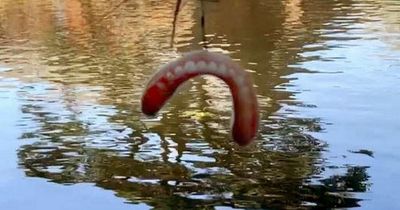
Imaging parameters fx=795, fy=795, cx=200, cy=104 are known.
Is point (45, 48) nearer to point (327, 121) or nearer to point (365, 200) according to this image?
point (327, 121)

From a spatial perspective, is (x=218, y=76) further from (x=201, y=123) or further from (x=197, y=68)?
(x=201, y=123)

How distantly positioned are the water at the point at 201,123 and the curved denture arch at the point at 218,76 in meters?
0.70

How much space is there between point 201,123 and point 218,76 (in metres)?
5.18

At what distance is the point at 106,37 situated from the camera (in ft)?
36.5

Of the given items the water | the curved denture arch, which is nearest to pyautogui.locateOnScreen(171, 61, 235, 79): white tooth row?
the curved denture arch

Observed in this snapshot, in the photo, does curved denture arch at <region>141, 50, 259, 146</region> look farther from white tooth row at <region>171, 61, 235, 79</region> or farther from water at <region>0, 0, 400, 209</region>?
water at <region>0, 0, 400, 209</region>

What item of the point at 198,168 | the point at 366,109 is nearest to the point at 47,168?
the point at 198,168

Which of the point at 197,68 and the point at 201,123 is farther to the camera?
the point at 201,123

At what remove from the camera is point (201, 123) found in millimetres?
6602

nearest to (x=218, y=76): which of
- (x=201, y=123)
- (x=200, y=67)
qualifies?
(x=200, y=67)

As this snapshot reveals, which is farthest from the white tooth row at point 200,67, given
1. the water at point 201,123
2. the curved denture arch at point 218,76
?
the water at point 201,123

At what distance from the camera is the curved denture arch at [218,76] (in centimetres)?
141

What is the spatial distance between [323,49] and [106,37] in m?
3.20

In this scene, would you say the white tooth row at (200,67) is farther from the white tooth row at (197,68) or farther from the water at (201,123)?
the water at (201,123)
